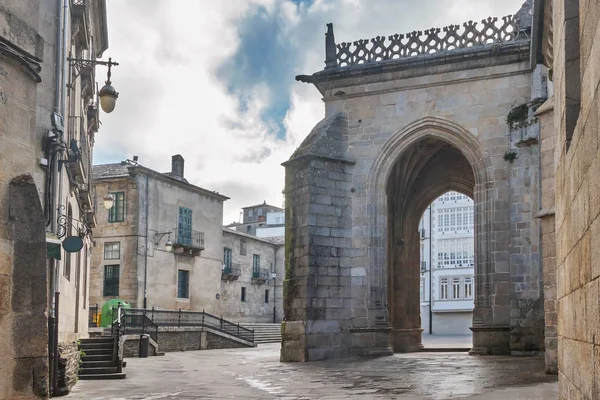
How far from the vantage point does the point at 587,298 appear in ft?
13.2

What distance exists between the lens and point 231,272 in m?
43.5

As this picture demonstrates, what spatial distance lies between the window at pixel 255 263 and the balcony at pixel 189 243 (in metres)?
8.74

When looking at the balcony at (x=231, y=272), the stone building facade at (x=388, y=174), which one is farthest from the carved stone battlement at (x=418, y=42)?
the balcony at (x=231, y=272)

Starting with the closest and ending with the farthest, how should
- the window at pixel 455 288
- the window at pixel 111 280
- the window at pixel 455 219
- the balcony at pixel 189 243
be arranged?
the window at pixel 111 280 → the balcony at pixel 189 243 → the window at pixel 455 288 → the window at pixel 455 219

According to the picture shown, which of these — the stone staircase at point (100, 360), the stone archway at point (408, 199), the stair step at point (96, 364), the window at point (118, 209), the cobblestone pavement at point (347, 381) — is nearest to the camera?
the cobblestone pavement at point (347, 381)

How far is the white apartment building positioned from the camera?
4712cm

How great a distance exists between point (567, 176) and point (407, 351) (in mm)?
17274

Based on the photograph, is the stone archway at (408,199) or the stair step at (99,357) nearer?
the stair step at (99,357)

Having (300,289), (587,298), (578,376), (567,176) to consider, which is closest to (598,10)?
(587,298)

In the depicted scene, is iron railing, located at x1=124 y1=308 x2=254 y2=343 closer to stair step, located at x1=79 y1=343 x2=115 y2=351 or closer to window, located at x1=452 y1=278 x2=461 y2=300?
stair step, located at x1=79 y1=343 x2=115 y2=351

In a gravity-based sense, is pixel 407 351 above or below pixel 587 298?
below

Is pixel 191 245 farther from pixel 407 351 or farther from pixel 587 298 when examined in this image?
pixel 587 298

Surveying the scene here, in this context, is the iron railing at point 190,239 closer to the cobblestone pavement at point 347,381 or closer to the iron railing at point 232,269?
the iron railing at point 232,269

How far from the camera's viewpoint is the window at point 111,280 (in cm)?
3419
